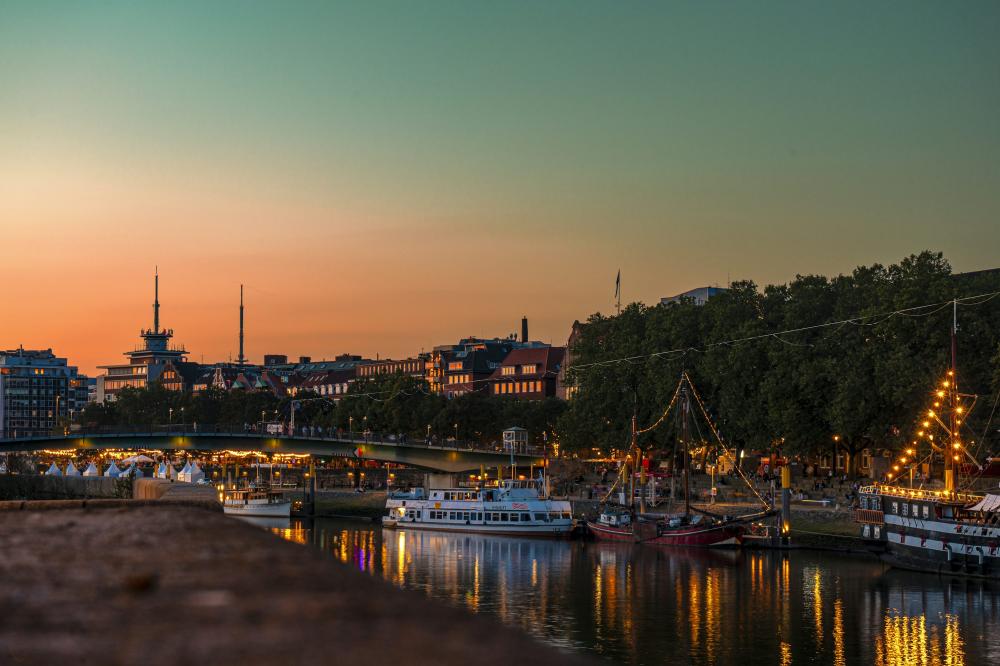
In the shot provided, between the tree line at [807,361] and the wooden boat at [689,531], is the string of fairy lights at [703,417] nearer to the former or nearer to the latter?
the tree line at [807,361]

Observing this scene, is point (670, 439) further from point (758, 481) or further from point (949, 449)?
point (949, 449)

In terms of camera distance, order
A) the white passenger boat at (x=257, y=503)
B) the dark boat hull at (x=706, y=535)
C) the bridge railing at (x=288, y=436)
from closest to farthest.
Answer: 1. the dark boat hull at (x=706, y=535)
2. the white passenger boat at (x=257, y=503)
3. the bridge railing at (x=288, y=436)

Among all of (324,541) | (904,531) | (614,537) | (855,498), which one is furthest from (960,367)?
(324,541)

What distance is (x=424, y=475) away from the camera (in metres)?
149

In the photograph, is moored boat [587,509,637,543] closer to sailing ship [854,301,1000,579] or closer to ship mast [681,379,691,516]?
ship mast [681,379,691,516]

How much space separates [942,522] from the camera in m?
62.2

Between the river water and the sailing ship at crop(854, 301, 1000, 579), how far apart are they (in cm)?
108

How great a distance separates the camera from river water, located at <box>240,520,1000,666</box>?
4400 centimetres

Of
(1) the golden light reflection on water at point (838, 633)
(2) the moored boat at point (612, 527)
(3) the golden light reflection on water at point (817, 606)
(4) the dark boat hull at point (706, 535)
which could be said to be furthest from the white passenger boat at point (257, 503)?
(1) the golden light reflection on water at point (838, 633)

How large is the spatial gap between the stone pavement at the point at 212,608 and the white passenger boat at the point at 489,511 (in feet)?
288

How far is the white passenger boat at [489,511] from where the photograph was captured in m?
93.0

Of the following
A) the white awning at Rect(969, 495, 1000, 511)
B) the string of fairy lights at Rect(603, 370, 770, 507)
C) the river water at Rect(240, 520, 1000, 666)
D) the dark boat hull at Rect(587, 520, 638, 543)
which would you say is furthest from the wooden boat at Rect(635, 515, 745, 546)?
the white awning at Rect(969, 495, 1000, 511)

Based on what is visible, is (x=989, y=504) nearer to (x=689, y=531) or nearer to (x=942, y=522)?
(x=942, y=522)

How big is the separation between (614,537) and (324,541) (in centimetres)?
1927
